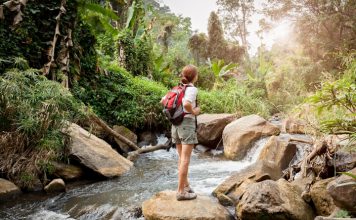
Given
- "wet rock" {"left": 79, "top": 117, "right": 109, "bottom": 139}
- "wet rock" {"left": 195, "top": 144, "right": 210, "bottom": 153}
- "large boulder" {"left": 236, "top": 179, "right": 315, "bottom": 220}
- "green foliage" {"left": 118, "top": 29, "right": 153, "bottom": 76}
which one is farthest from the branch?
"large boulder" {"left": 236, "top": 179, "right": 315, "bottom": 220}

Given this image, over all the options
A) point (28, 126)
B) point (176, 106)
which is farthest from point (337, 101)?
point (28, 126)

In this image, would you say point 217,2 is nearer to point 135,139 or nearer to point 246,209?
point 135,139

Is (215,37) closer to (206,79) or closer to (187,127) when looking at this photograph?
(206,79)

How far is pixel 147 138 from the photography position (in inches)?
451

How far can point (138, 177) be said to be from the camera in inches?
292

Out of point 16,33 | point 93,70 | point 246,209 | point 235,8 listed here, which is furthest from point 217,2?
point 246,209

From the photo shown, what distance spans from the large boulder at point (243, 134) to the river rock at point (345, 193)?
5372mm

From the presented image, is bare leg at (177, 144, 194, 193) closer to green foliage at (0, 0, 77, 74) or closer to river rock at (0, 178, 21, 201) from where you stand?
river rock at (0, 178, 21, 201)

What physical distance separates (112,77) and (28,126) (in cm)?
636

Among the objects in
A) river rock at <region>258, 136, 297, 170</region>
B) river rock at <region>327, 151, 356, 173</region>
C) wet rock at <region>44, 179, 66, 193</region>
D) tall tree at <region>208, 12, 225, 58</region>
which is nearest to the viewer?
river rock at <region>327, 151, 356, 173</region>

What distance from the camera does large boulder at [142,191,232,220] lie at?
418 centimetres

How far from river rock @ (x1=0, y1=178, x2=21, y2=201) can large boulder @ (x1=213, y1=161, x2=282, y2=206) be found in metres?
3.47

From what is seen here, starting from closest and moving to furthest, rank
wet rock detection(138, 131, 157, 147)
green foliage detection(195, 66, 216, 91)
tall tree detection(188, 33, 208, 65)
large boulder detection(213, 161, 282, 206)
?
large boulder detection(213, 161, 282, 206), wet rock detection(138, 131, 157, 147), green foliage detection(195, 66, 216, 91), tall tree detection(188, 33, 208, 65)

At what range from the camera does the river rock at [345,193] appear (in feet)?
11.4
